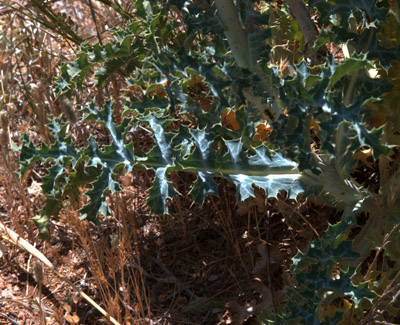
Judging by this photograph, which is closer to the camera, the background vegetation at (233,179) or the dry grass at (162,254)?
the background vegetation at (233,179)

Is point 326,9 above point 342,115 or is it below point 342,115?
above

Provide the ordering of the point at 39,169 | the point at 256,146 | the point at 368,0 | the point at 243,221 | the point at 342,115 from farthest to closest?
the point at 39,169 → the point at 243,221 → the point at 256,146 → the point at 368,0 → the point at 342,115

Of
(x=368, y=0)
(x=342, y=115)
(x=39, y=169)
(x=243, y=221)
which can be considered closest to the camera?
(x=342, y=115)

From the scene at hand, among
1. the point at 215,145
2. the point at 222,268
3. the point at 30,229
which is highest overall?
the point at 215,145

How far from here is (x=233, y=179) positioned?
1857 millimetres

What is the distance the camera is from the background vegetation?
175cm

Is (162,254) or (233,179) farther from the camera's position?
(162,254)

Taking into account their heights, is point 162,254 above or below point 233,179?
below

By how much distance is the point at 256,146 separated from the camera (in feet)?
6.57

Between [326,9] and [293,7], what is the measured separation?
20cm

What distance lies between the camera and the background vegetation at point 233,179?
1745 millimetres

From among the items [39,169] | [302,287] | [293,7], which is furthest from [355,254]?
[39,169]

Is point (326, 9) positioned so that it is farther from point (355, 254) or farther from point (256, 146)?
point (355, 254)

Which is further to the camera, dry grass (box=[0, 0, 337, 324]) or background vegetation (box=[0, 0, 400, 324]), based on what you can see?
dry grass (box=[0, 0, 337, 324])
